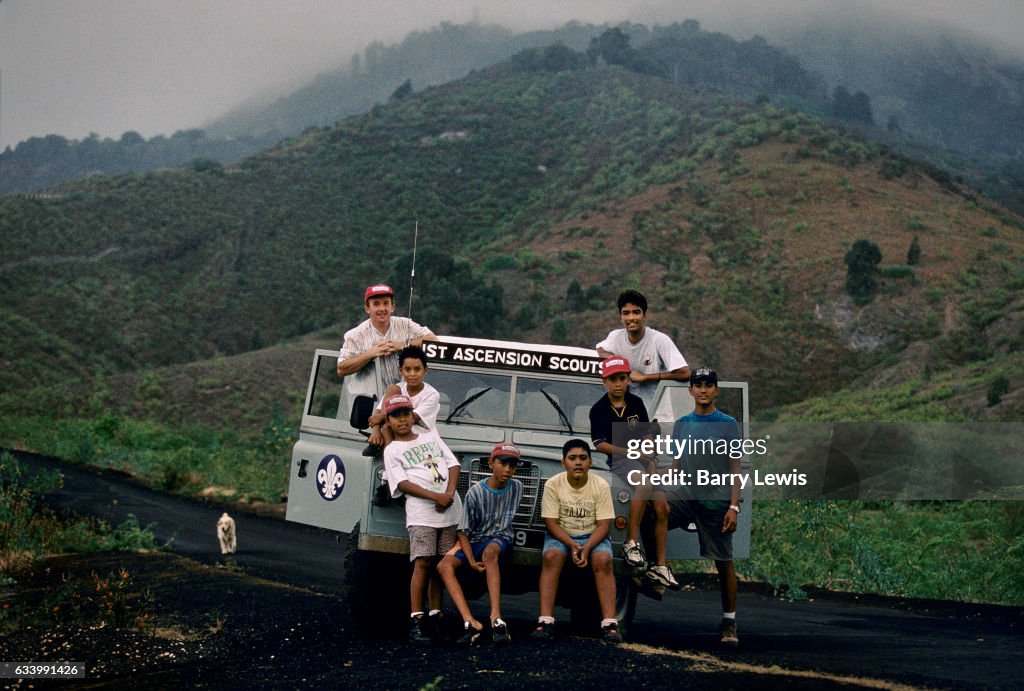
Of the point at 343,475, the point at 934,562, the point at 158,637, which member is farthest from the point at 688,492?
the point at 934,562

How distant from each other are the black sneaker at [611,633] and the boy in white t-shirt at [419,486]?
1245 mm

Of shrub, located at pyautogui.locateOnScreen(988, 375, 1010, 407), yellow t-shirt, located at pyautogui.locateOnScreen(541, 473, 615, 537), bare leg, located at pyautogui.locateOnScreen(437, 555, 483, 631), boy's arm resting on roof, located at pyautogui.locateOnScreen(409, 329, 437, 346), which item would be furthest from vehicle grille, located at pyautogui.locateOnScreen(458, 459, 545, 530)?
shrub, located at pyautogui.locateOnScreen(988, 375, 1010, 407)

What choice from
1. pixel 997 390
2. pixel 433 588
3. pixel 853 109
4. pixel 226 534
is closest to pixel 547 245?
pixel 997 390

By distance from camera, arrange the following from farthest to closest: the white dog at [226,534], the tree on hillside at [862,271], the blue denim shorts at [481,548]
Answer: the tree on hillside at [862,271]
the white dog at [226,534]
the blue denim shorts at [481,548]

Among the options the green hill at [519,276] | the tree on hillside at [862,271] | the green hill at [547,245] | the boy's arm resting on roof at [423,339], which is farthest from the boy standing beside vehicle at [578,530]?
the tree on hillside at [862,271]

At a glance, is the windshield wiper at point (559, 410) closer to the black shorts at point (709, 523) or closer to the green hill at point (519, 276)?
the black shorts at point (709, 523)

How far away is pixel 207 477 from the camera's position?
2891 centimetres

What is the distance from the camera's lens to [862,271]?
52.8 m

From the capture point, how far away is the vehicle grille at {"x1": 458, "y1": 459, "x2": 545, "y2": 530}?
905cm

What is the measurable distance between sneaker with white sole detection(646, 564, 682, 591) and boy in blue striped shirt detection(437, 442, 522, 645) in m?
1.04

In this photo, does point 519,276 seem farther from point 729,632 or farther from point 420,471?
point 420,471

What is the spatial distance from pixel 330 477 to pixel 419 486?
57.9 inches

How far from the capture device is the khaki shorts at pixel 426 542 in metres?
8.55

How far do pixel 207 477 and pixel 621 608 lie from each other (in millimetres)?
Answer: 21309
